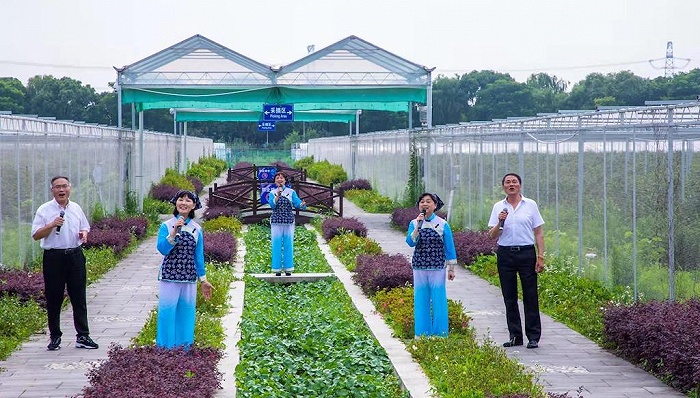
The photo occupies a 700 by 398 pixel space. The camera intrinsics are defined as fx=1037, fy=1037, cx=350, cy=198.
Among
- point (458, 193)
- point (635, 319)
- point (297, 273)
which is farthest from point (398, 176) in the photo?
point (635, 319)

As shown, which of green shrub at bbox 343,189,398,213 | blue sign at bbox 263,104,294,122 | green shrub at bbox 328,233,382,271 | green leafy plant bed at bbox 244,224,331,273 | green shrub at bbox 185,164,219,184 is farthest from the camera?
green shrub at bbox 185,164,219,184

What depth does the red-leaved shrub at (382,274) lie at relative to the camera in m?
14.2

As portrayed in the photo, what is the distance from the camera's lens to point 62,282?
10.6 metres

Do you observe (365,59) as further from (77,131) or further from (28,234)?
(28,234)

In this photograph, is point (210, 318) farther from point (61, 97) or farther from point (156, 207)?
point (61, 97)

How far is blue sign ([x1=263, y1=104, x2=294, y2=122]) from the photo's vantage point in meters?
34.6

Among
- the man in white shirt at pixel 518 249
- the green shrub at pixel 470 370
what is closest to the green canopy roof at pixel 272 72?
the man in white shirt at pixel 518 249

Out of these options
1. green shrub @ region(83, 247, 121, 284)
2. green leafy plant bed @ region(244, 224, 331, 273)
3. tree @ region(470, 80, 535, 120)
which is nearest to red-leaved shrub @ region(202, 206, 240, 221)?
green leafy plant bed @ region(244, 224, 331, 273)

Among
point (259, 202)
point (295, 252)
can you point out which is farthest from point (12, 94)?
point (295, 252)

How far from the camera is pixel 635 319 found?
9945 mm

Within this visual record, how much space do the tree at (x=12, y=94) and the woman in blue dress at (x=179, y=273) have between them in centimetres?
6360

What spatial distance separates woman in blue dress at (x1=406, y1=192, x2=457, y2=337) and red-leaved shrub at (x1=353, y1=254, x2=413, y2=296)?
3041 millimetres

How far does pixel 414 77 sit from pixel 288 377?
63.6 ft

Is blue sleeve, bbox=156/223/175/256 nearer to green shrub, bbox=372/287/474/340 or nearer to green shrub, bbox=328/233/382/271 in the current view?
green shrub, bbox=372/287/474/340
